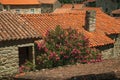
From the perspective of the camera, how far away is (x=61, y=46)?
1508cm

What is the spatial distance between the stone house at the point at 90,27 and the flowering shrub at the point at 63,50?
295 cm

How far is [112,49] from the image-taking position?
21.2m

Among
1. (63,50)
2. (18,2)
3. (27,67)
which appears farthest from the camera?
(18,2)

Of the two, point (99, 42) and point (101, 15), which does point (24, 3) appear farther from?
point (99, 42)

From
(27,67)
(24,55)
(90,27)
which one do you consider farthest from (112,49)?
(27,67)

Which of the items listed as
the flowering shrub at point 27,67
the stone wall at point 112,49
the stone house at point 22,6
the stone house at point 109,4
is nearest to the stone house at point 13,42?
the flowering shrub at point 27,67

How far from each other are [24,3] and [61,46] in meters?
42.5

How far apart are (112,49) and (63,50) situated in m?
7.35

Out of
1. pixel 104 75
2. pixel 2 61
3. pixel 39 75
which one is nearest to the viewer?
pixel 104 75

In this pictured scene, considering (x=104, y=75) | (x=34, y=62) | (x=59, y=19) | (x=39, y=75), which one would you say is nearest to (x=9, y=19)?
(x=34, y=62)

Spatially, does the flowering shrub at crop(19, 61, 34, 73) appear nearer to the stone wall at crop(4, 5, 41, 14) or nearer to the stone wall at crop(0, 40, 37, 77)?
the stone wall at crop(0, 40, 37, 77)

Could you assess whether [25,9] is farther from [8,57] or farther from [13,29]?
[8,57]

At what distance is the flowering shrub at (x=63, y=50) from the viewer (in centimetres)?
1488

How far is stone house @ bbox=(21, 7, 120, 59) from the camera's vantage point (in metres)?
19.6
